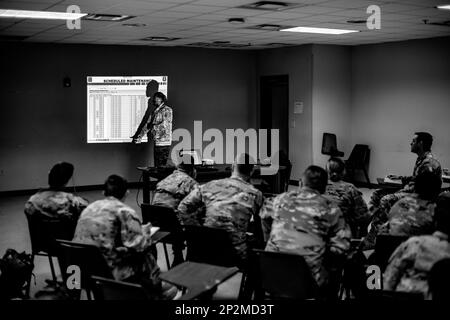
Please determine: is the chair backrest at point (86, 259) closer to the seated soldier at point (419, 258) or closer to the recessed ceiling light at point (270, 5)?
the seated soldier at point (419, 258)

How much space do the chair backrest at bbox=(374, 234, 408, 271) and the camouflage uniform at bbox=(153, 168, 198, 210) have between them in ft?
7.06

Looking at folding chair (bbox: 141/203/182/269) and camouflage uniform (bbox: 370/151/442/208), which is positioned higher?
camouflage uniform (bbox: 370/151/442/208)

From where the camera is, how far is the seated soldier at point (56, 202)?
491 cm

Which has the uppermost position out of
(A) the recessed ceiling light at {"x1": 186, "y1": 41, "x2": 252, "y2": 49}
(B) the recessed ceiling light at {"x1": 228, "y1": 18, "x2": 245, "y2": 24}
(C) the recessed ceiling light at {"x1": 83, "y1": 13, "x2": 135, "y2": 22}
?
(A) the recessed ceiling light at {"x1": 186, "y1": 41, "x2": 252, "y2": 49}

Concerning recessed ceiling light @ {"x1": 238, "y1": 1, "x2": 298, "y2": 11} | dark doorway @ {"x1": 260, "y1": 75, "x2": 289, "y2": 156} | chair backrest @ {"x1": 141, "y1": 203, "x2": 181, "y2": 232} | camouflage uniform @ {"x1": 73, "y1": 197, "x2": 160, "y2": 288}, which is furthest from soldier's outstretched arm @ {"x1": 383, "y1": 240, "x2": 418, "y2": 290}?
dark doorway @ {"x1": 260, "y1": 75, "x2": 289, "y2": 156}

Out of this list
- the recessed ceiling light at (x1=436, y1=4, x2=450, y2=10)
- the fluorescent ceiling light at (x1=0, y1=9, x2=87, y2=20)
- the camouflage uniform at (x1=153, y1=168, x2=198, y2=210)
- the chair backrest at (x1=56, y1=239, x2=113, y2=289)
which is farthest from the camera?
the fluorescent ceiling light at (x1=0, y1=9, x2=87, y2=20)

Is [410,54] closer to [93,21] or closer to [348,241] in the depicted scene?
[93,21]

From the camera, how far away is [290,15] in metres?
7.83

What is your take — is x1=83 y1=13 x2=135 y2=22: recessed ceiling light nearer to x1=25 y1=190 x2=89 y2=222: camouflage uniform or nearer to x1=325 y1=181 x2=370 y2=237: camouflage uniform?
x1=25 y1=190 x2=89 y2=222: camouflage uniform

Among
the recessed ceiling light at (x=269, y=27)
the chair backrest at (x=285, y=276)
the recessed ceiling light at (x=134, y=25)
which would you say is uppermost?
the recessed ceiling light at (x=269, y=27)

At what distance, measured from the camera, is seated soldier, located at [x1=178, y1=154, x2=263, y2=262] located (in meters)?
4.68

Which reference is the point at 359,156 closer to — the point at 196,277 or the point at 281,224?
the point at 281,224

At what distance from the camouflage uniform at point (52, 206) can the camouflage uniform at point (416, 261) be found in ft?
9.01

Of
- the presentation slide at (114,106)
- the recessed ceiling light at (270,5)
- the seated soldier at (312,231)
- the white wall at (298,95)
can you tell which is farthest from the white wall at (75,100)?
the seated soldier at (312,231)
